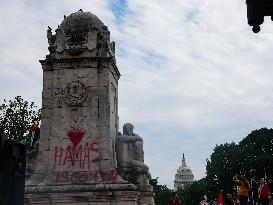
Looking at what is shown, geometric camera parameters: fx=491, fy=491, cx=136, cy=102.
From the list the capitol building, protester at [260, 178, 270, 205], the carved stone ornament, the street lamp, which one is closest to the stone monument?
the carved stone ornament

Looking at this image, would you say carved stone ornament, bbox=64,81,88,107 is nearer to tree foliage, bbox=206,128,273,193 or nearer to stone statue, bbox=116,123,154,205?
stone statue, bbox=116,123,154,205

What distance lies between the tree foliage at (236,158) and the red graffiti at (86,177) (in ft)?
128

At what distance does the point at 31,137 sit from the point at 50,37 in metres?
4.56

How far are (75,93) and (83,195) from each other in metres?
4.22

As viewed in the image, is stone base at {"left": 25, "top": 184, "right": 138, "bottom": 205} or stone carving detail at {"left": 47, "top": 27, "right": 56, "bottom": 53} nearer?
stone base at {"left": 25, "top": 184, "right": 138, "bottom": 205}

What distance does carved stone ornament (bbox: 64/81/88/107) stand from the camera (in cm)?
1984

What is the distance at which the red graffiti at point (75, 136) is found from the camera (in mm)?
19500

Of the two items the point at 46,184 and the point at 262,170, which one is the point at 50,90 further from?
the point at 262,170

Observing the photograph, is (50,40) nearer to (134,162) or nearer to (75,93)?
(75,93)

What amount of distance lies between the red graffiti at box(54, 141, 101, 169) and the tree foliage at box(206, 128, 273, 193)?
128ft

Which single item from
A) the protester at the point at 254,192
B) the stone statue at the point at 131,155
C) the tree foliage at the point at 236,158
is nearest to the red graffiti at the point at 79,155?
the stone statue at the point at 131,155

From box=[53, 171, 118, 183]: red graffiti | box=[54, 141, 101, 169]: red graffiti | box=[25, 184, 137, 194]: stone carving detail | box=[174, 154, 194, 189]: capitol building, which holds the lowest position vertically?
box=[25, 184, 137, 194]: stone carving detail

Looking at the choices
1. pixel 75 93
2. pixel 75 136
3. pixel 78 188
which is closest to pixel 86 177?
pixel 78 188

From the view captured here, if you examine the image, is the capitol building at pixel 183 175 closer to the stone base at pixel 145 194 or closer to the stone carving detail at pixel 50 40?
the stone base at pixel 145 194
